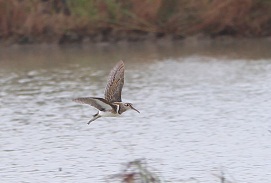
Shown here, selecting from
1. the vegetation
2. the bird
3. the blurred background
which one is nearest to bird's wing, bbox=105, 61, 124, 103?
the bird

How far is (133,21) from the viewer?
21.1 meters

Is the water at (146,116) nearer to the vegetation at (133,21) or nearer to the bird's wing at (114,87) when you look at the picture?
the bird's wing at (114,87)

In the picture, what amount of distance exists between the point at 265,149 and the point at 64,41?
12198 mm

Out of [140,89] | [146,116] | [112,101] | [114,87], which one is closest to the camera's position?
[112,101]

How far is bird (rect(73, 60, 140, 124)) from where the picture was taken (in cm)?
792

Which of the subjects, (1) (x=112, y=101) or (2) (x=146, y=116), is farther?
(2) (x=146, y=116)

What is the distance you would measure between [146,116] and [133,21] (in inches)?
362

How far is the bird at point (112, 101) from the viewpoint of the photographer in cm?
792

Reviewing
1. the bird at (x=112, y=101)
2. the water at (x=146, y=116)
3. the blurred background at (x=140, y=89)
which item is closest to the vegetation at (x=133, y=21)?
the blurred background at (x=140, y=89)

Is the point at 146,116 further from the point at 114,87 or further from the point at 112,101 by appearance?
the point at 112,101

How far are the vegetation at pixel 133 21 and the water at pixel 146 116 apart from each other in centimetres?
138

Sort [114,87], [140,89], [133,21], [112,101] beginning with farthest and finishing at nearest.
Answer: [133,21] → [140,89] → [114,87] → [112,101]

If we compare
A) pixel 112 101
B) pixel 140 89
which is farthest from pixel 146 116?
pixel 112 101

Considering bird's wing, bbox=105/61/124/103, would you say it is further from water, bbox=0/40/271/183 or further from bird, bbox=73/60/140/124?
water, bbox=0/40/271/183
